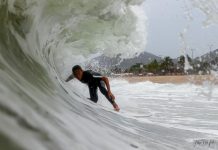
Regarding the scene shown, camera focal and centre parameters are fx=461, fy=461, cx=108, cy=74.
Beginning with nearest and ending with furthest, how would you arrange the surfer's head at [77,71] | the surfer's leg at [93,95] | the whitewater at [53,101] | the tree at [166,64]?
the whitewater at [53,101], the surfer's head at [77,71], the surfer's leg at [93,95], the tree at [166,64]

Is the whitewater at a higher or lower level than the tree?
Result: higher

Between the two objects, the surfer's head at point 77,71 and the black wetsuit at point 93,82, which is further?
the black wetsuit at point 93,82

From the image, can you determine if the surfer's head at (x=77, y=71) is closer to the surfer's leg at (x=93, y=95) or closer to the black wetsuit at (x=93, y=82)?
the black wetsuit at (x=93, y=82)

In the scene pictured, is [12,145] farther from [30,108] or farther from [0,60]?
[0,60]

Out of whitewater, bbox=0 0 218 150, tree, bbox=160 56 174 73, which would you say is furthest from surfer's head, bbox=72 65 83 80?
tree, bbox=160 56 174 73

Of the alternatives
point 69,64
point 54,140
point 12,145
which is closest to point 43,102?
point 54,140

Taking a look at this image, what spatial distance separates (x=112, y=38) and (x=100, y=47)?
1.67 metres

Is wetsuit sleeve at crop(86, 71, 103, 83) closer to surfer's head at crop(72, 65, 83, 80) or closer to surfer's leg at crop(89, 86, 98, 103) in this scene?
surfer's leg at crop(89, 86, 98, 103)

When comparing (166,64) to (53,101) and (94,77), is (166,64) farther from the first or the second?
(53,101)

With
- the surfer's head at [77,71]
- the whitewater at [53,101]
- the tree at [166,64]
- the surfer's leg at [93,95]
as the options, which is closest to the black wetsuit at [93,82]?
the surfer's leg at [93,95]

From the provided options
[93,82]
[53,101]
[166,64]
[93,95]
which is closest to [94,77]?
[93,82]

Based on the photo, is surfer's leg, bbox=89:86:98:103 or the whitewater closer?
the whitewater

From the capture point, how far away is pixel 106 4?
6.16 metres

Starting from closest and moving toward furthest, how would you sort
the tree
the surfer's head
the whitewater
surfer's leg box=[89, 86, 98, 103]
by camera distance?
the whitewater
the surfer's head
surfer's leg box=[89, 86, 98, 103]
the tree
